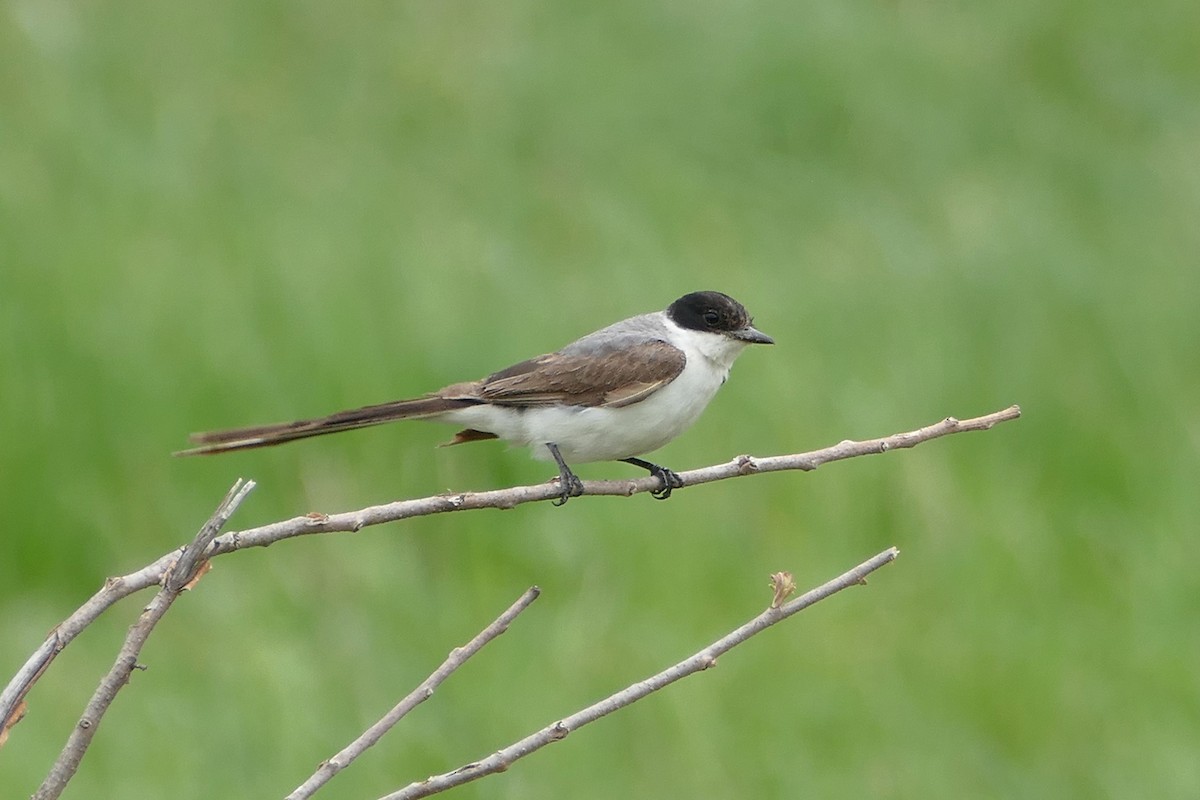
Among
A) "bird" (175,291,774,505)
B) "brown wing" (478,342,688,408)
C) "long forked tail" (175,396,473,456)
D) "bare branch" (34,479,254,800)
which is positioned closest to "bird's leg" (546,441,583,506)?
"bird" (175,291,774,505)

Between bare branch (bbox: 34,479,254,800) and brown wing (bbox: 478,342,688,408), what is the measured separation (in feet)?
Result: 9.07

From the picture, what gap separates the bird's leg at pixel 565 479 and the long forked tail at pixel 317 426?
287mm

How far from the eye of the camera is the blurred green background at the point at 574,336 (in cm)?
753

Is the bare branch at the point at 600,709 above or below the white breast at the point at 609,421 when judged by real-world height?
above

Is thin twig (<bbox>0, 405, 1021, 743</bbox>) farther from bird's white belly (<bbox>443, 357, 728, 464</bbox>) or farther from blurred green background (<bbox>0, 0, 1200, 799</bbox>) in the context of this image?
blurred green background (<bbox>0, 0, 1200, 799</bbox>)

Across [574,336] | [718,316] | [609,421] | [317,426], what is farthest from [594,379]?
[574,336]

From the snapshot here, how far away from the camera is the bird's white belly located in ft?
16.1

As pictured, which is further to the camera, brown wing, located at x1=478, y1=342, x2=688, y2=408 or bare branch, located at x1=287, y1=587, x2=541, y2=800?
brown wing, located at x1=478, y1=342, x2=688, y2=408

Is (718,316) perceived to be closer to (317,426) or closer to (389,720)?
(317,426)

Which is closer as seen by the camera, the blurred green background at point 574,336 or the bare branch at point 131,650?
the bare branch at point 131,650

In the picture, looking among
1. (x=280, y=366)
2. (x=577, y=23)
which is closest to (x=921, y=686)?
(x=280, y=366)

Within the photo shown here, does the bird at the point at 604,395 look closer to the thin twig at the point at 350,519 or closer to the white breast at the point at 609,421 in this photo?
the white breast at the point at 609,421

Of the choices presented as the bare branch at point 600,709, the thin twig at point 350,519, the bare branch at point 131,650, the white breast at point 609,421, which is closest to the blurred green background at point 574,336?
the white breast at point 609,421

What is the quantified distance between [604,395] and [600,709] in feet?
8.88
